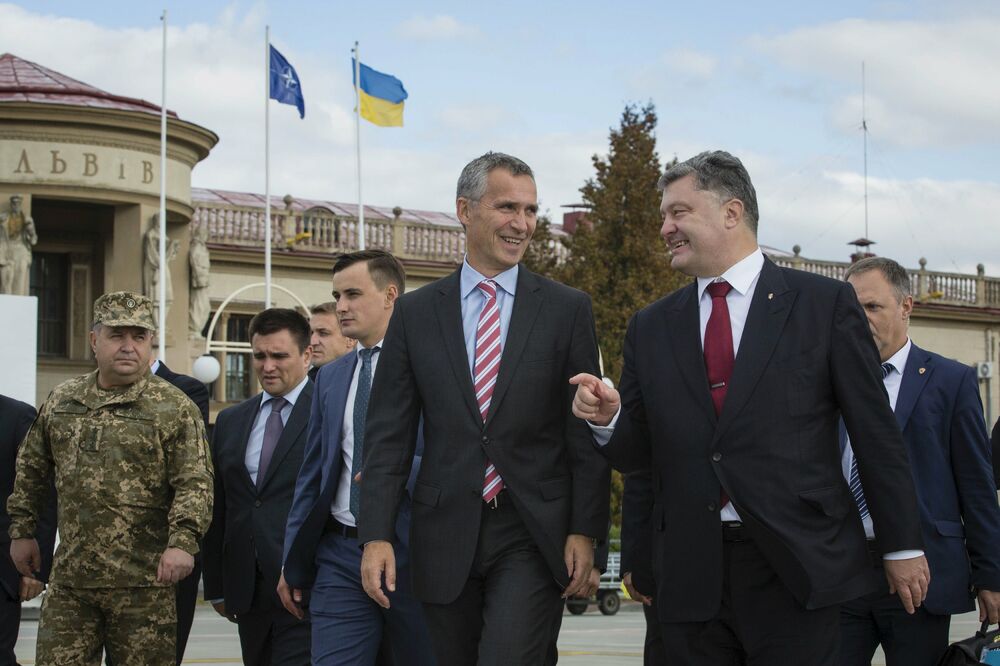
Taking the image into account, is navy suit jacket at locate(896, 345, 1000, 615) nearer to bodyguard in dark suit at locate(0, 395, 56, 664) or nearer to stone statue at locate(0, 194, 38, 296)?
bodyguard in dark suit at locate(0, 395, 56, 664)

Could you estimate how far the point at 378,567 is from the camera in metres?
6.40

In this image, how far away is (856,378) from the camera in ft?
19.1

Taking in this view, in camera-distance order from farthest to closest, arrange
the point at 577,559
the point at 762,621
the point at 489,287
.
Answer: the point at 489,287 → the point at 577,559 → the point at 762,621

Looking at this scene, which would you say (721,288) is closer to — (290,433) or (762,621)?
(762,621)

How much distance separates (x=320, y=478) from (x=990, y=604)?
126 inches

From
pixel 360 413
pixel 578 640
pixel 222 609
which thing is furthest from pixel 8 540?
pixel 578 640

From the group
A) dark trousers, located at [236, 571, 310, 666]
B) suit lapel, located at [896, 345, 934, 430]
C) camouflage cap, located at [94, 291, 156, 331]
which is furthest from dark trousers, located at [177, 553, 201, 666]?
suit lapel, located at [896, 345, 934, 430]

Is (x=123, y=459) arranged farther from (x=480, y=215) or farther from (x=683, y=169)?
(x=683, y=169)

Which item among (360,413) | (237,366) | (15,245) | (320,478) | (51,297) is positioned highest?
(15,245)

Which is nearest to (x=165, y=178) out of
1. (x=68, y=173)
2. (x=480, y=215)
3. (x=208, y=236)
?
(x=68, y=173)

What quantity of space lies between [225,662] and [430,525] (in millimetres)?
8763

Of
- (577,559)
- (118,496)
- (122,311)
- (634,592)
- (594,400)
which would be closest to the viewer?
(594,400)

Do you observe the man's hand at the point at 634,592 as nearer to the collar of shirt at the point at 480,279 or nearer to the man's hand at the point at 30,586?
the collar of shirt at the point at 480,279

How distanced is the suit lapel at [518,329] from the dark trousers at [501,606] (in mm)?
416
